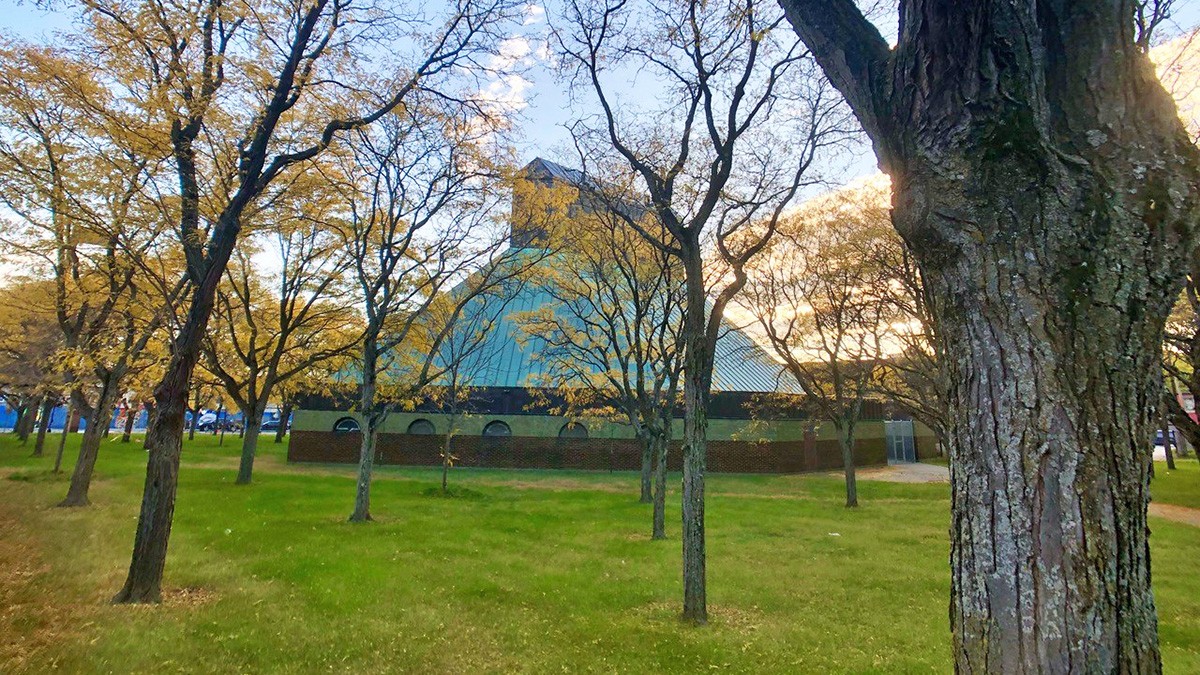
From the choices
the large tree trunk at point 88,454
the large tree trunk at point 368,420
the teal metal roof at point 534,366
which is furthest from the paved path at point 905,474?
the large tree trunk at point 88,454

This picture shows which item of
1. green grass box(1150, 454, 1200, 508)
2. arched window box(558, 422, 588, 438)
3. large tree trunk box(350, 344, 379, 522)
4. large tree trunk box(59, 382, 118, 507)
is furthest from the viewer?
arched window box(558, 422, 588, 438)

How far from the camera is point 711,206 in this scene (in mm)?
8445

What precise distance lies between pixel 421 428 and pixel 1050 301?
33084 mm

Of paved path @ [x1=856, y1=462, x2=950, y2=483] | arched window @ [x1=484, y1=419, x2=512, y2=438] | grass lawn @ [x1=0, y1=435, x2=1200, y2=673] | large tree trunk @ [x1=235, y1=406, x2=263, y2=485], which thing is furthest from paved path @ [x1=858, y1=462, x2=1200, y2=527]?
large tree trunk @ [x1=235, y1=406, x2=263, y2=485]

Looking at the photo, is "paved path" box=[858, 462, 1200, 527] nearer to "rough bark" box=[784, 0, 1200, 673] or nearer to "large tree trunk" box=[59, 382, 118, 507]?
"rough bark" box=[784, 0, 1200, 673]

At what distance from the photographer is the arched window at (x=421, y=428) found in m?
32.6

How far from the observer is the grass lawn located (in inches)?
246

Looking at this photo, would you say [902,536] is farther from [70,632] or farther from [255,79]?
[255,79]

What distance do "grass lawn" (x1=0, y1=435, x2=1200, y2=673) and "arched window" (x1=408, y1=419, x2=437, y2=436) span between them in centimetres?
1479

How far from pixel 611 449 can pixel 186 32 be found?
89.3ft

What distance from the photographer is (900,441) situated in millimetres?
46375

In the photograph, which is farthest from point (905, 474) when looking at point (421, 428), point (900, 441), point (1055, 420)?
point (1055, 420)

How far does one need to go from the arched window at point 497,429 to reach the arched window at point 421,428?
3.03m

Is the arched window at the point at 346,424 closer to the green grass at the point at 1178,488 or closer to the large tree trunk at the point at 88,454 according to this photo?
the large tree trunk at the point at 88,454
